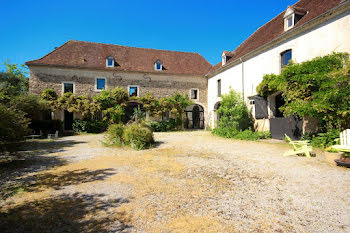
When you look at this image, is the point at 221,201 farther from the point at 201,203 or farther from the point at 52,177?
the point at 52,177

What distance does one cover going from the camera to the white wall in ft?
27.2

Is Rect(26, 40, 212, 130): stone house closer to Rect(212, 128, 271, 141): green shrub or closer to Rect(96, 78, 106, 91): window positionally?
Rect(96, 78, 106, 91): window

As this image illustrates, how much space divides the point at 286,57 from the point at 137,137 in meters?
9.90

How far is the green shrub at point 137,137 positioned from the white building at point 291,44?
7790 millimetres

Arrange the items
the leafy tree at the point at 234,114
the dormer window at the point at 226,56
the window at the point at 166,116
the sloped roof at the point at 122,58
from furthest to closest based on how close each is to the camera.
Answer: the window at the point at 166,116, the sloped roof at the point at 122,58, the dormer window at the point at 226,56, the leafy tree at the point at 234,114

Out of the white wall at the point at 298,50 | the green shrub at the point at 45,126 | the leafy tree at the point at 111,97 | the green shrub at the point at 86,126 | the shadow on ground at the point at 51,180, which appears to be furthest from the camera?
the leafy tree at the point at 111,97

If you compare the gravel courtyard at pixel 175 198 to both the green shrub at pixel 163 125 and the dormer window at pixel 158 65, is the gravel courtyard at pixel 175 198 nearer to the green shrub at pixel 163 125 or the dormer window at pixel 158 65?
the green shrub at pixel 163 125

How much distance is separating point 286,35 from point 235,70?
15.9 ft

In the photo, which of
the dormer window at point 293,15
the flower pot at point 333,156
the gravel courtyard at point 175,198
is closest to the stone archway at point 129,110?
the gravel courtyard at point 175,198

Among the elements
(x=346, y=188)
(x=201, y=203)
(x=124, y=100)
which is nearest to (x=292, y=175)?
(x=346, y=188)

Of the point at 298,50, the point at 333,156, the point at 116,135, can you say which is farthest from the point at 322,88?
the point at 116,135

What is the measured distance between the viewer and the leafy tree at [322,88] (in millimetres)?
6840

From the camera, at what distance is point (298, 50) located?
33.7 feet

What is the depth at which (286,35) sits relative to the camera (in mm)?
10773
